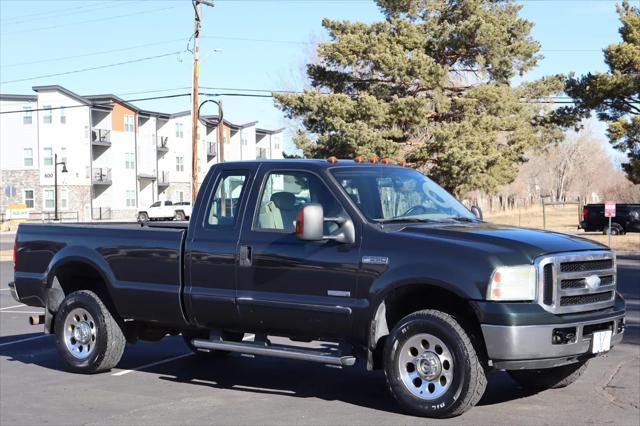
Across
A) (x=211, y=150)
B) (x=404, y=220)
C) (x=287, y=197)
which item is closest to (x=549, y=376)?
(x=404, y=220)

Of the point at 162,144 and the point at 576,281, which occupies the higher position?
the point at 162,144

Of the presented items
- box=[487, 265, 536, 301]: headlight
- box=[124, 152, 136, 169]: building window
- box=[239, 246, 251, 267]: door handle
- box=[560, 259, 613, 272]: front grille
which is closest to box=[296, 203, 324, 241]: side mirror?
box=[239, 246, 251, 267]: door handle

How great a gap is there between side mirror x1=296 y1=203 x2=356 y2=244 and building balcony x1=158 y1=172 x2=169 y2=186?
2979 inches

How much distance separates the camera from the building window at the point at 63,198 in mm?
70938

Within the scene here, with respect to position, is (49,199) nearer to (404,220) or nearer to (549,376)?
(404,220)

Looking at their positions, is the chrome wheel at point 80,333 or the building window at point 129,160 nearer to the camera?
the chrome wheel at point 80,333

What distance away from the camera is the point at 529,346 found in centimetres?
607

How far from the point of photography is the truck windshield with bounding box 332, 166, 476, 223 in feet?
23.6

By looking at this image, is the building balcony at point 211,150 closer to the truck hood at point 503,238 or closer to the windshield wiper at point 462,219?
the windshield wiper at point 462,219

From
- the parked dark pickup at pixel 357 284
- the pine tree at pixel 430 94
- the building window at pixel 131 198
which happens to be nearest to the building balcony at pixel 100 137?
the building window at pixel 131 198

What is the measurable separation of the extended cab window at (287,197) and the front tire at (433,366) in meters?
1.36

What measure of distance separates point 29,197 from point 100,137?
8.00 m

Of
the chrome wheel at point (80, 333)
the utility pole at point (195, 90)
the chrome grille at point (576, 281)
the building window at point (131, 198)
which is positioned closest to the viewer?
the chrome grille at point (576, 281)

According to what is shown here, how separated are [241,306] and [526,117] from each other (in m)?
39.1
